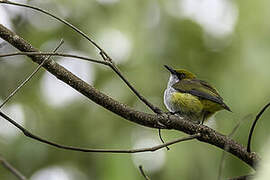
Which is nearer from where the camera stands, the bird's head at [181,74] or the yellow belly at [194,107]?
the yellow belly at [194,107]

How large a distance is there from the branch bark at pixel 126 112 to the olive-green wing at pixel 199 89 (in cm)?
185

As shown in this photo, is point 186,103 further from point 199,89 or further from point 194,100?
point 199,89

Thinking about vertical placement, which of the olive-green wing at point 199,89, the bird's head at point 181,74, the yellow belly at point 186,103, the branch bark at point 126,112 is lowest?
the branch bark at point 126,112

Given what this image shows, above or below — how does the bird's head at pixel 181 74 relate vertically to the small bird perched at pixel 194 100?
above

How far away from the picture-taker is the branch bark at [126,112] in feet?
6.42

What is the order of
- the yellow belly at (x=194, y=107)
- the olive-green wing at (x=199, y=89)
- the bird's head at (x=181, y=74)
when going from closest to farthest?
the olive-green wing at (x=199, y=89) → the yellow belly at (x=194, y=107) → the bird's head at (x=181, y=74)

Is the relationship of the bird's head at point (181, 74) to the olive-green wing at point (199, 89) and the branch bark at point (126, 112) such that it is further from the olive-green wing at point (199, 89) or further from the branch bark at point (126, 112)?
the branch bark at point (126, 112)

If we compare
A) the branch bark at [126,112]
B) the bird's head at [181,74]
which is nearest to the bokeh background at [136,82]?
the bird's head at [181,74]

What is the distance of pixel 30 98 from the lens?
18.2 ft

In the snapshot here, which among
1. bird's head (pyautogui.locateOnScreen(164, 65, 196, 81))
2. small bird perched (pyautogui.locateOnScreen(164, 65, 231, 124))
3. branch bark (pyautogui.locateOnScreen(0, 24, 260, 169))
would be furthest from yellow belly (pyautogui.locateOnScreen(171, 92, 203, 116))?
branch bark (pyautogui.locateOnScreen(0, 24, 260, 169))

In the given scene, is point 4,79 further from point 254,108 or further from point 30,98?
point 254,108

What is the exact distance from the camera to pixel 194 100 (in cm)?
418

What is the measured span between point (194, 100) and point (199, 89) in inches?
6.8

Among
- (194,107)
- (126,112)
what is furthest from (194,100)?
(126,112)
